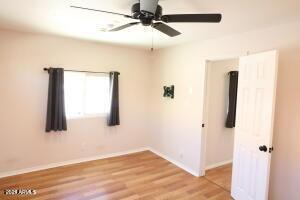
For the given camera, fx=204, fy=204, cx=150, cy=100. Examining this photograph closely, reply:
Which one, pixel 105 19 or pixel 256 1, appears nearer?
pixel 256 1

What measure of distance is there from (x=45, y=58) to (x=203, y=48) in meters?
2.75

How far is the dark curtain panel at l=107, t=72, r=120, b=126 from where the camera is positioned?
13.9ft

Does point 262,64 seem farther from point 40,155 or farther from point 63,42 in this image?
point 40,155

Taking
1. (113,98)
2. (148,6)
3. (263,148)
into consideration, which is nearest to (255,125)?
(263,148)

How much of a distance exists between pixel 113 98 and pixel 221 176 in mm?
2553

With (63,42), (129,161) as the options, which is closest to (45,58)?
(63,42)

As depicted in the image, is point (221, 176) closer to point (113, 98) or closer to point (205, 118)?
point (205, 118)

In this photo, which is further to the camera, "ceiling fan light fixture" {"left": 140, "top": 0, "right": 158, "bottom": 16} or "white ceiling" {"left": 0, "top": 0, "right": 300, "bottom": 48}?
"white ceiling" {"left": 0, "top": 0, "right": 300, "bottom": 48}

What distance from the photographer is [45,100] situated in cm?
363

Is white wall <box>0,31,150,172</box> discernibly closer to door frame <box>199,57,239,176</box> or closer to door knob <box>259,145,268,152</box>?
door frame <box>199,57,239,176</box>

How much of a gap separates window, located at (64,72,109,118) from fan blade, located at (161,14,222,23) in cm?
264

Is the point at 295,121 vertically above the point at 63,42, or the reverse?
the point at 63,42

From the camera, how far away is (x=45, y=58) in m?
3.57

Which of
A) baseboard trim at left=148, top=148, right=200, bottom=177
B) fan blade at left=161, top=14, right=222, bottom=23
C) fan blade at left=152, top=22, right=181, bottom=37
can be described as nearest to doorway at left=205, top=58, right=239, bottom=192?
baseboard trim at left=148, top=148, right=200, bottom=177
